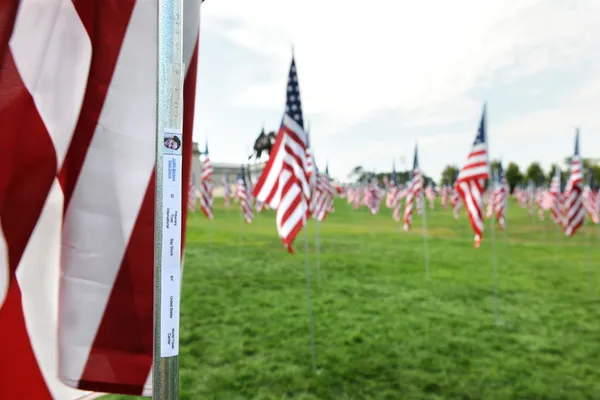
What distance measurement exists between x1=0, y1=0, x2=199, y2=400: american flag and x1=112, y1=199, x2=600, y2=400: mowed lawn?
3728 mm

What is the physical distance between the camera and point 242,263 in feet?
45.1

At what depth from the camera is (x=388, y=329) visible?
746 cm

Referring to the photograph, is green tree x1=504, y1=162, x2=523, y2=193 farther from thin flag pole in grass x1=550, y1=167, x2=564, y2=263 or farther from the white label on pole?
the white label on pole

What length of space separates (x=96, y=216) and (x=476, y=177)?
7393mm

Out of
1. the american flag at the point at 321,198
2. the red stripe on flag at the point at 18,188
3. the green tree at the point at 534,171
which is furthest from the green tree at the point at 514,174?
the red stripe on flag at the point at 18,188

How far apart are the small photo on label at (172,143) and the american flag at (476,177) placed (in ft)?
24.6

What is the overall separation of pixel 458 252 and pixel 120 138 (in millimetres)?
16715

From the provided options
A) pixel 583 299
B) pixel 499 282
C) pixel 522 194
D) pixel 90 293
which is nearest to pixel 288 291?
pixel 499 282

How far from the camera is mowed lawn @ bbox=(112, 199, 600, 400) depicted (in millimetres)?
5359

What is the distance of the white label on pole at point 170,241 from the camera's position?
1040mm

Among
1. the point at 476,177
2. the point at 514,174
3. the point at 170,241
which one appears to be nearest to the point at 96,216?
the point at 170,241

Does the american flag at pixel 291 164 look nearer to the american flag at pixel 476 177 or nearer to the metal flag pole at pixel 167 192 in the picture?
the american flag at pixel 476 177

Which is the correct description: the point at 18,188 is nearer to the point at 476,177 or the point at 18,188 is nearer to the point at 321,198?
the point at 476,177

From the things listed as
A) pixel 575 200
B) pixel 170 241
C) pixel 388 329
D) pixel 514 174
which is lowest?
pixel 388 329
